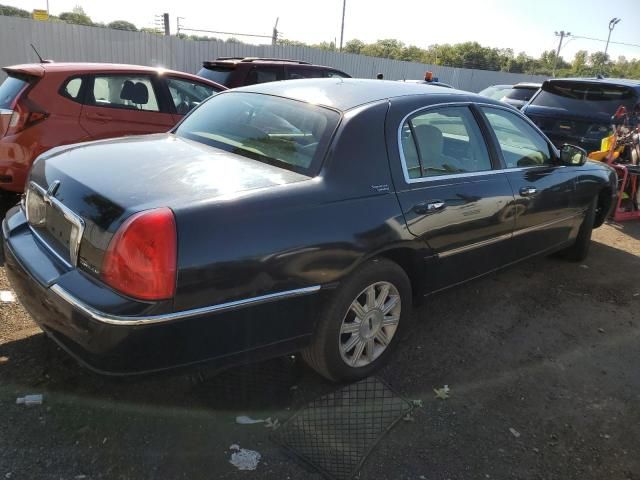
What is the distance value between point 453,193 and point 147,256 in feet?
6.40

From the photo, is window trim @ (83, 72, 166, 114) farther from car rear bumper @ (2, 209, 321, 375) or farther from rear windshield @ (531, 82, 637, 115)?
rear windshield @ (531, 82, 637, 115)

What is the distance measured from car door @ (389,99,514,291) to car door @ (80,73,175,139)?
3.52 metres

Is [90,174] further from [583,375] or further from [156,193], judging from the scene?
[583,375]

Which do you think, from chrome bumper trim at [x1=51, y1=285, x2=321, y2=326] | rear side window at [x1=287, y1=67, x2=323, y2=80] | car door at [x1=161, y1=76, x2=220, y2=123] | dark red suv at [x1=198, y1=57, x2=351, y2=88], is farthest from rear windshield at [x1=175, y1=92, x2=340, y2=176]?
rear side window at [x1=287, y1=67, x2=323, y2=80]

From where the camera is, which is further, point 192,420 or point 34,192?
point 34,192

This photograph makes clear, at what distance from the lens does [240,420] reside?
2652 mm

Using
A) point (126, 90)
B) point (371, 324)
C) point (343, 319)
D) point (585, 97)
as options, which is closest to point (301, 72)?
point (126, 90)

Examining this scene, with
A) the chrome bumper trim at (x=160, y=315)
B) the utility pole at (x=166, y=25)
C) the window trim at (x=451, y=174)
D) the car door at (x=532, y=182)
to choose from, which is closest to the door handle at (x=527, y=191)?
the car door at (x=532, y=182)

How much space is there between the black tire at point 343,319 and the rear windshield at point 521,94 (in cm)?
1025

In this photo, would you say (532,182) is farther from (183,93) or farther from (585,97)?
(585,97)

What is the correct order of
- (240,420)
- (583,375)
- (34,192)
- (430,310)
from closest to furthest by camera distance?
(240,420), (34,192), (583,375), (430,310)

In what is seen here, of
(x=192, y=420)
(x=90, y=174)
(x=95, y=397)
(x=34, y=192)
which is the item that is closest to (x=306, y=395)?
(x=192, y=420)

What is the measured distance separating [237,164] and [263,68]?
6029 mm

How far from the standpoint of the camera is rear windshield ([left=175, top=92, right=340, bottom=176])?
2.82m
